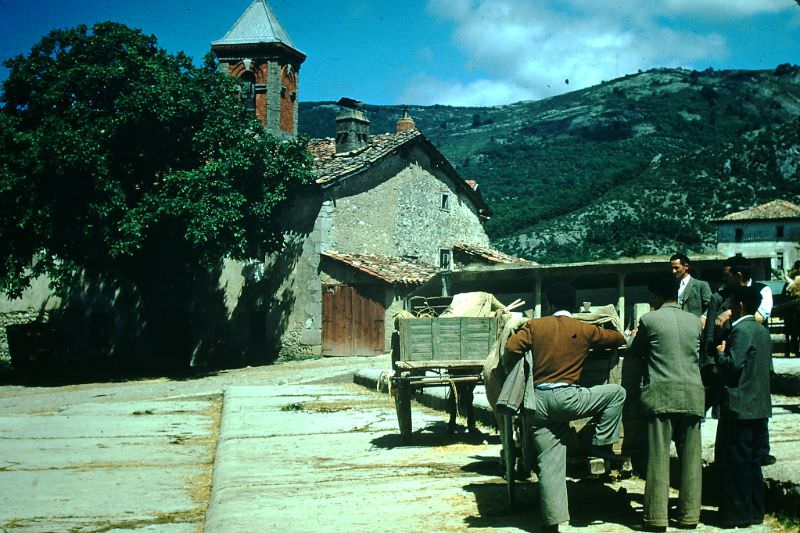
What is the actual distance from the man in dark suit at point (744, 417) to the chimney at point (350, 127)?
2602cm

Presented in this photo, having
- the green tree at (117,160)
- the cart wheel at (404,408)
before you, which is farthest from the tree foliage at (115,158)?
the cart wheel at (404,408)

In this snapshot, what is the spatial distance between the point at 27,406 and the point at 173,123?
873 cm

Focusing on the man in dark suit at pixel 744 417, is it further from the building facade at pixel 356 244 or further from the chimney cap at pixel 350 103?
the chimney cap at pixel 350 103

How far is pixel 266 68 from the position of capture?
3070cm

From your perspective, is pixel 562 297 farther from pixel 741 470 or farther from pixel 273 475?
pixel 273 475

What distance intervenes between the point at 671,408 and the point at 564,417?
0.69 metres

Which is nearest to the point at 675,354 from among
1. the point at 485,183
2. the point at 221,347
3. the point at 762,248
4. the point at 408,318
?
the point at 408,318

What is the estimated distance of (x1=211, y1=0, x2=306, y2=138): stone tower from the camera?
3042 centimetres

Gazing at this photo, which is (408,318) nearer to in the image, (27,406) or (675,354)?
(675,354)

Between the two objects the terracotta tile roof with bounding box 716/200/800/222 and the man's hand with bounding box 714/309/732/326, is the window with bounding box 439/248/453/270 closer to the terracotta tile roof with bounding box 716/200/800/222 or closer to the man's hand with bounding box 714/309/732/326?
the man's hand with bounding box 714/309/732/326

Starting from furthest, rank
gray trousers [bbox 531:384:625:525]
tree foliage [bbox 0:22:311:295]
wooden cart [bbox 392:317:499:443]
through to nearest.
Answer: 1. tree foliage [bbox 0:22:311:295]
2. wooden cart [bbox 392:317:499:443]
3. gray trousers [bbox 531:384:625:525]

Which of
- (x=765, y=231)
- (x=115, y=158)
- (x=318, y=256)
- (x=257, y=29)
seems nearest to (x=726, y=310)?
(x=115, y=158)

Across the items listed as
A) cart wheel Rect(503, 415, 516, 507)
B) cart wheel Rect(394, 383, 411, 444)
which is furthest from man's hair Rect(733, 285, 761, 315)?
cart wheel Rect(394, 383, 411, 444)

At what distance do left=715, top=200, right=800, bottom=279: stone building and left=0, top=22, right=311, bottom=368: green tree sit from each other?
49771mm
